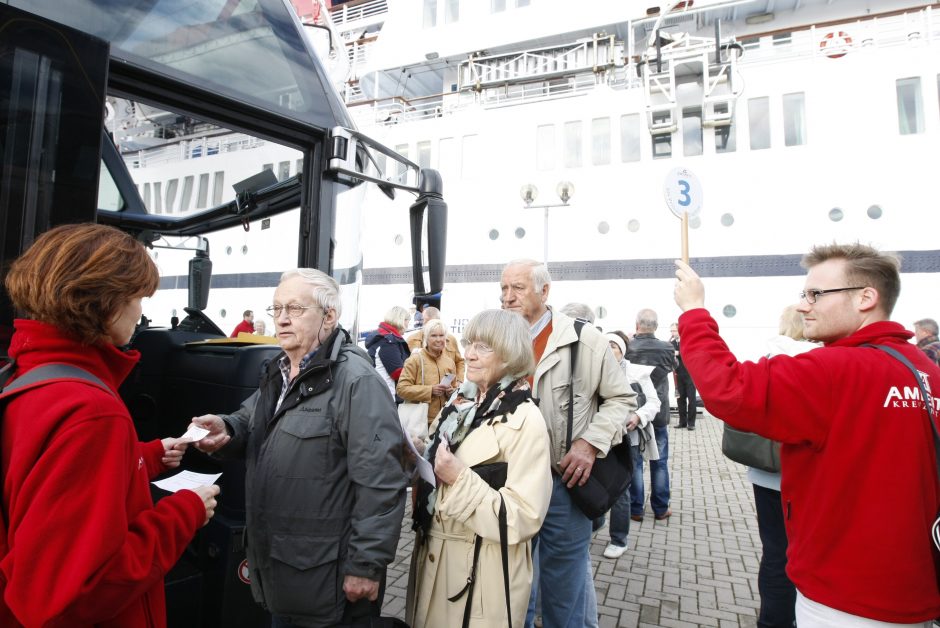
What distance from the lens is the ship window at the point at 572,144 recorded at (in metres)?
13.9

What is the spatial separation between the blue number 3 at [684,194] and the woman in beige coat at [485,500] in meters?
1.48

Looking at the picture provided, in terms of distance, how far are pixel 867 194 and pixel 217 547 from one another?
44.1 feet

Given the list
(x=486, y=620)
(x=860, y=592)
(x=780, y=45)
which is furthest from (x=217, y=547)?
(x=780, y=45)

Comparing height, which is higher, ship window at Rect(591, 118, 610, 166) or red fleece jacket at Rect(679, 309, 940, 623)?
ship window at Rect(591, 118, 610, 166)

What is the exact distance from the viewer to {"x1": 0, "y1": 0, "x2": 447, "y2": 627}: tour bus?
1926 mm

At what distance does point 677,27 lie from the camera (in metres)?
15.4

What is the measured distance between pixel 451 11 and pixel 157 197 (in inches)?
600

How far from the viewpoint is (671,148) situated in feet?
43.3

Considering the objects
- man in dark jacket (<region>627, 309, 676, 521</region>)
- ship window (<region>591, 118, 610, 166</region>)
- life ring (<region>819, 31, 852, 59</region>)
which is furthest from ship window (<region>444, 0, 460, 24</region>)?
man in dark jacket (<region>627, 309, 676, 521</region>)

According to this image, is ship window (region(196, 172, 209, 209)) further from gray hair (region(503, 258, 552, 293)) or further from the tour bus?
gray hair (region(503, 258, 552, 293))

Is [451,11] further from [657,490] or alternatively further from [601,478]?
[601,478]


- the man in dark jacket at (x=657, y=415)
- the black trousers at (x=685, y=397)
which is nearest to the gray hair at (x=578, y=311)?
the man in dark jacket at (x=657, y=415)

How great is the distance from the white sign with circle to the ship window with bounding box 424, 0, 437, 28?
16777 millimetres

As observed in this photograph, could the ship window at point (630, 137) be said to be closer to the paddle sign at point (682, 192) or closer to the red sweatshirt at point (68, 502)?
the paddle sign at point (682, 192)
